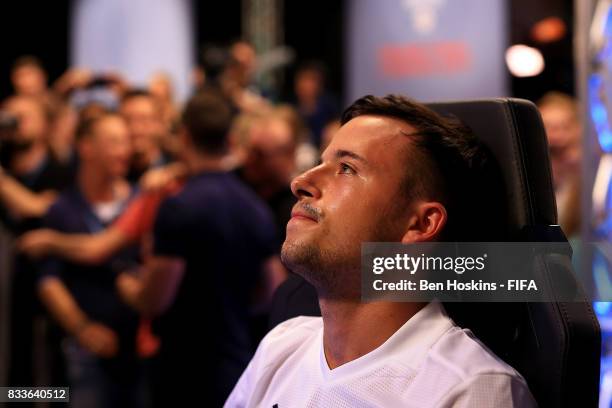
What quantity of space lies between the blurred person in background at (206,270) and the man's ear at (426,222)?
131 centimetres

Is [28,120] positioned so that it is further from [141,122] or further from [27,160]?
[141,122]

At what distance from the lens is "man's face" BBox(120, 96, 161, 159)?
4.04 m

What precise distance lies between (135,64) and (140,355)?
398 centimetres

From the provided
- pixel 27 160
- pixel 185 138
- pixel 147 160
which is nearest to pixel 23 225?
pixel 27 160

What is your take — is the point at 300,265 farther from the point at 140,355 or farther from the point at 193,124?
the point at 140,355

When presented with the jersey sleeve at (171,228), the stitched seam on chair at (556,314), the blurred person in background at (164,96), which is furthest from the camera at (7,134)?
the stitched seam on chair at (556,314)

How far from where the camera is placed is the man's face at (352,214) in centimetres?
149

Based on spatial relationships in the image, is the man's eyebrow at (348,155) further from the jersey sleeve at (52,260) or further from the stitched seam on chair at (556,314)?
the jersey sleeve at (52,260)

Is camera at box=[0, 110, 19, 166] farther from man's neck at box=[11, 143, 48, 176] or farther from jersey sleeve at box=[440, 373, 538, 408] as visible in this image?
jersey sleeve at box=[440, 373, 538, 408]

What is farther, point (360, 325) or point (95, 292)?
point (95, 292)

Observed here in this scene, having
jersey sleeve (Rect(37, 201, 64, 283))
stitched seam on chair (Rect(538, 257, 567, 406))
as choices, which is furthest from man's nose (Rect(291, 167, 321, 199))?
jersey sleeve (Rect(37, 201, 64, 283))

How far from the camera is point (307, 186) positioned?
61.5 inches

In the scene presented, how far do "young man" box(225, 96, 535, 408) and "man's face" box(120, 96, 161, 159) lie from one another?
256cm

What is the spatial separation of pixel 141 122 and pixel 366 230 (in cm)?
280
